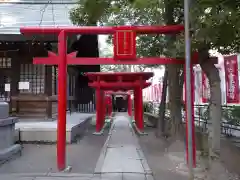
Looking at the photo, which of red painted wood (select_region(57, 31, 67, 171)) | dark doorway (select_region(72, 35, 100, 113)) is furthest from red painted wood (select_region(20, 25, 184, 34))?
dark doorway (select_region(72, 35, 100, 113))

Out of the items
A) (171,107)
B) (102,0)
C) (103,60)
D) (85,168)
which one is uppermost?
(102,0)

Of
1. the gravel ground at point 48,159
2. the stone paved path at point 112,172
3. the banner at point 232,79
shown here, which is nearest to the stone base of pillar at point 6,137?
the gravel ground at point 48,159

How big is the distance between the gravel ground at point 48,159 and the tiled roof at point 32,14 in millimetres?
4764

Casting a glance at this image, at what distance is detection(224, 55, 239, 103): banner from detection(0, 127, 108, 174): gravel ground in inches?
170

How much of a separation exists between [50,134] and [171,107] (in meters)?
4.16

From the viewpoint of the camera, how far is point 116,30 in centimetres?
746

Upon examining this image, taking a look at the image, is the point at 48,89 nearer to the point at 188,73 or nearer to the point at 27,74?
the point at 27,74

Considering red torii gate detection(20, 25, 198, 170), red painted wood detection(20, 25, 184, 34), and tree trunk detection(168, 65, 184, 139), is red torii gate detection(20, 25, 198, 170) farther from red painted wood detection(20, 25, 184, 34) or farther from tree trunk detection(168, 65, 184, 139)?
tree trunk detection(168, 65, 184, 139)

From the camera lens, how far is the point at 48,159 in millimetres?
8531

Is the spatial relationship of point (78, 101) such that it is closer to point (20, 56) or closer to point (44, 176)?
point (20, 56)

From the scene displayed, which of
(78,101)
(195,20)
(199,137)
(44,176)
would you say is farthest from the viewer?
(78,101)

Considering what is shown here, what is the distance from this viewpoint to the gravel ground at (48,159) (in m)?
7.38

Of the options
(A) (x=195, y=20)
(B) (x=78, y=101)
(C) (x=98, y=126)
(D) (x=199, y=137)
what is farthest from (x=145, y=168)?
(B) (x=78, y=101)

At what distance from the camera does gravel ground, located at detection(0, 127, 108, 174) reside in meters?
7.38
